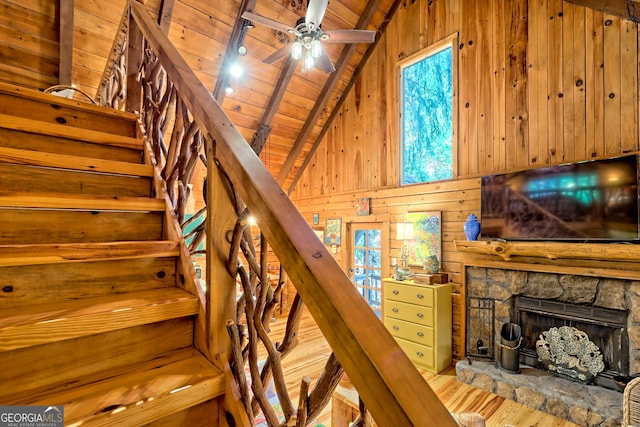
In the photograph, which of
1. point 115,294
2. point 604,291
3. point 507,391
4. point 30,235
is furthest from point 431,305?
point 30,235

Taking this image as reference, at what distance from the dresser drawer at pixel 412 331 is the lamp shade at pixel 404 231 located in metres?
1.11

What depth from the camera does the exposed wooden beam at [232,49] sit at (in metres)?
3.72

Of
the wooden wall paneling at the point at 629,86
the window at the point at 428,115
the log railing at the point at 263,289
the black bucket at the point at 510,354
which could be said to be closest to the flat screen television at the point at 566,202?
the wooden wall paneling at the point at 629,86

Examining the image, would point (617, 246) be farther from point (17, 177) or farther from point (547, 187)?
point (17, 177)

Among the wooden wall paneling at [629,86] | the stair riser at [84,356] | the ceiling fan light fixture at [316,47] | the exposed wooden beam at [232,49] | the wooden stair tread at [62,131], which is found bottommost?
the stair riser at [84,356]

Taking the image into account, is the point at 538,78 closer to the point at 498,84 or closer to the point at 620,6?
the point at 498,84

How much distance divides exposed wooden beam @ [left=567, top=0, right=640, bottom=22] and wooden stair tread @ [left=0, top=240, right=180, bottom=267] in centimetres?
311

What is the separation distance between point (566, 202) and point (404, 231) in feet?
5.89

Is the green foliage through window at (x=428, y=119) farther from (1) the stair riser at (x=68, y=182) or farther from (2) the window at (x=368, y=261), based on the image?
(1) the stair riser at (x=68, y=182)

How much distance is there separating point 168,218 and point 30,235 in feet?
1.50

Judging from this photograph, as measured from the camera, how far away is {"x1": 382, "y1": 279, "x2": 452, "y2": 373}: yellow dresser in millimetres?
3367

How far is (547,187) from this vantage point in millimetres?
2898

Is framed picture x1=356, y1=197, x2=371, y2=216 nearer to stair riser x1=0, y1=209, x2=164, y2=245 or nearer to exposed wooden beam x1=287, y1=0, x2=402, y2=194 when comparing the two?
exposed wooden beam x1=287, y1=0, x2=402, y2=194

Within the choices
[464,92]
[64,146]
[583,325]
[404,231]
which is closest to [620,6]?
[464,92]
